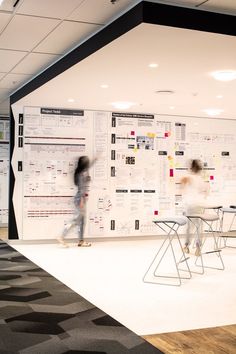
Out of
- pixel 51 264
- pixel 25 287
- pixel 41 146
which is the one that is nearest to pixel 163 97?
pixel 41 146

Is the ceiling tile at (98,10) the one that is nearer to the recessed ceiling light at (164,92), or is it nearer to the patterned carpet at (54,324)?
the recessed ceiling light at (164,92)

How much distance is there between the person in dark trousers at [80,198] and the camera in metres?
7.77

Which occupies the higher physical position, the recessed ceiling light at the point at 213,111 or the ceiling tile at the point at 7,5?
the ceiling tile at the point at 7,5

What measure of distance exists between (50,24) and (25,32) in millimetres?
426

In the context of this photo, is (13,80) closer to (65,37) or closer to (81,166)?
(81,166)

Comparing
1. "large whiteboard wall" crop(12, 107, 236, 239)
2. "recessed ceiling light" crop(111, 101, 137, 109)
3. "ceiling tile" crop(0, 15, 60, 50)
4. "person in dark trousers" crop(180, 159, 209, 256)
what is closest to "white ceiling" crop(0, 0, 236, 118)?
"ceiling tile" crop(0, 15, 60, 50)

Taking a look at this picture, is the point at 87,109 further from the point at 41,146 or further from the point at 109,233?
the point at 109,233

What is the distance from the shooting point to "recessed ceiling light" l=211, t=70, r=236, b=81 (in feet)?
17.6

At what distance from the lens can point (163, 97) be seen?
7.03 metres

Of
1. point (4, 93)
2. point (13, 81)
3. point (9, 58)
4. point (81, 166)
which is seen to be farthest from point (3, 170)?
point (9, 58)

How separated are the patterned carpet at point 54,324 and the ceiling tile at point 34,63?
2.56 m

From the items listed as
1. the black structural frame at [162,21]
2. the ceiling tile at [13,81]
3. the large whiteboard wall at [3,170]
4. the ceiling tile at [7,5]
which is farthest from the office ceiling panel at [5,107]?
the ceiling tile at [7,5]

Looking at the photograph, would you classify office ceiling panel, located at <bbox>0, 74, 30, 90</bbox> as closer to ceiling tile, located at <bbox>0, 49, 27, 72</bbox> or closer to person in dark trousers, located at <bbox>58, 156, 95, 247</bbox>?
ceiling tile, located at <bbox>0, 49, 27, 72</bbox>

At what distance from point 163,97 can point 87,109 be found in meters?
1.85
